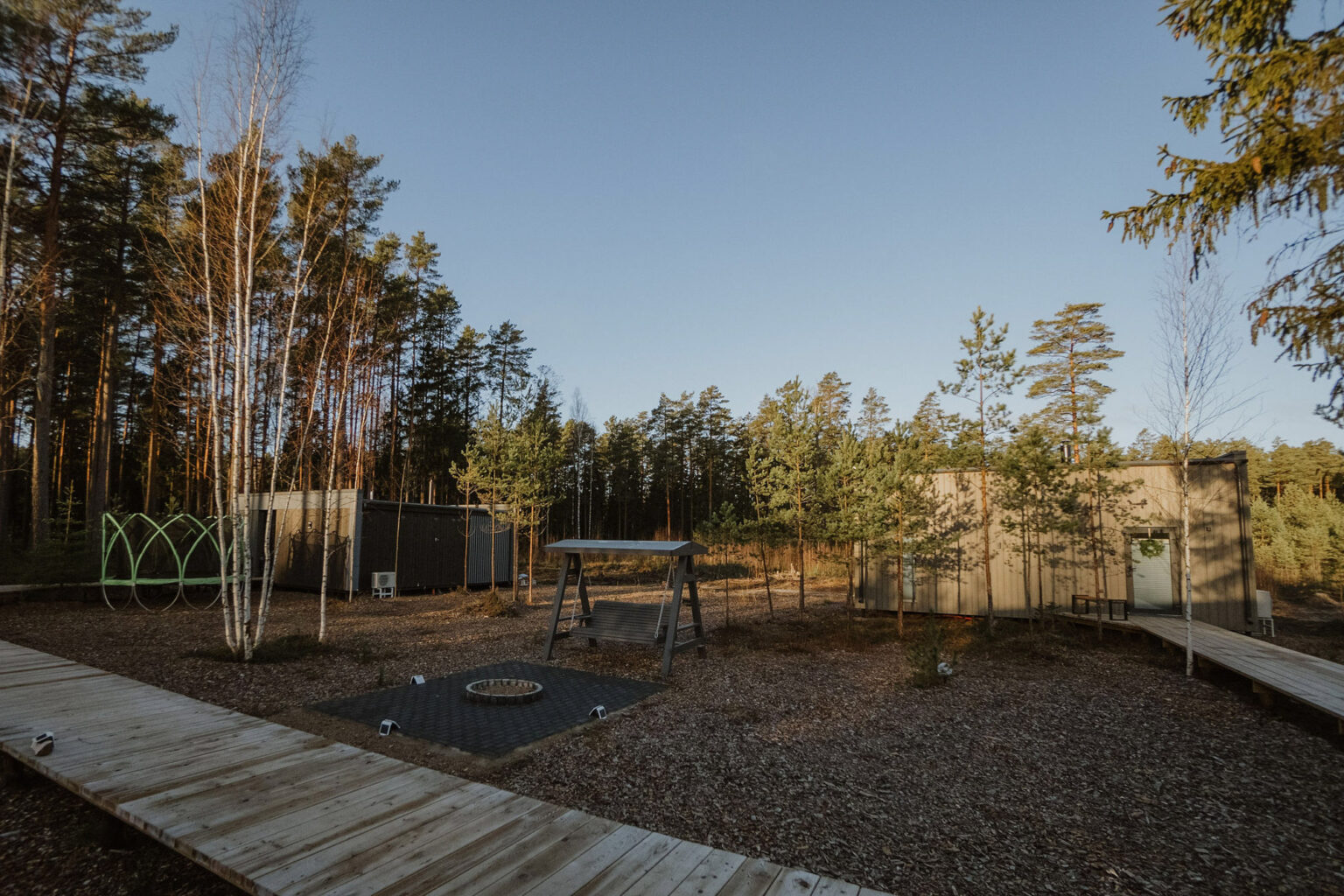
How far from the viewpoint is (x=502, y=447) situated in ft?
46.1

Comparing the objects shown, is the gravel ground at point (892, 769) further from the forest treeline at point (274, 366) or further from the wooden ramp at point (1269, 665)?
the forest treeline at point (274, 366)

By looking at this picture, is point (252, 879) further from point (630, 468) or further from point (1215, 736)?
point (630, 468)

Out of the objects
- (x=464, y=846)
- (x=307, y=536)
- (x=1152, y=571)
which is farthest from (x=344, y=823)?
(x=307, y=536)

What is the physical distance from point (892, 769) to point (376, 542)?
14.2 metres

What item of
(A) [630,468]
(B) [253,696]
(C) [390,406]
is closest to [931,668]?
(B) [253,696]

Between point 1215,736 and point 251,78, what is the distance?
1275cm

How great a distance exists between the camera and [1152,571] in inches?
436

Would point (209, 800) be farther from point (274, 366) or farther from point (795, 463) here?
point (274, 366)

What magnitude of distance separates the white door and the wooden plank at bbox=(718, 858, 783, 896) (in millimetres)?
11588

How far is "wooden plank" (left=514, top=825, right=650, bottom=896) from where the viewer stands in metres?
2.24

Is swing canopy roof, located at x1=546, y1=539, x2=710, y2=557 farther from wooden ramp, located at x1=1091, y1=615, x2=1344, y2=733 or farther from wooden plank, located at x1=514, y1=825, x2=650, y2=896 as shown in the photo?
wooden ramp, located at x1=1091, y1=615, x2=1344, y2=733

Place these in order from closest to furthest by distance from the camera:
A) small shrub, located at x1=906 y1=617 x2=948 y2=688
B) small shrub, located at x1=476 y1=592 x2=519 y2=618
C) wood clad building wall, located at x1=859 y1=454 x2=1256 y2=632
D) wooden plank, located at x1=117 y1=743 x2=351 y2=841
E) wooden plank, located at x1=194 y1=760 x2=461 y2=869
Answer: wooden plank, located at x1=194 y1=760 x2=461 y2=869
wooden plank, located at x1=117 y1=743 x2=351 y2=841
small shrub, located at x1=906 y1=617 x2=948 y2=688
wood clad building wall, located at x1=859 y1=454 x2=1256 y2=632
small shrub, located at x1=476 y1=592 x2=519 y2=618

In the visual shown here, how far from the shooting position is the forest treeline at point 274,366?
8.02m

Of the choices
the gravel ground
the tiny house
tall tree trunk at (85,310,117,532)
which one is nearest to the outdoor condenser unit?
the tiny house
